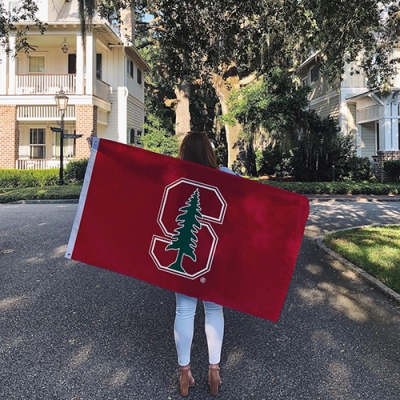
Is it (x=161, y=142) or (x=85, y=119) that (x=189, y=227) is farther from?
(x=161, y=142)

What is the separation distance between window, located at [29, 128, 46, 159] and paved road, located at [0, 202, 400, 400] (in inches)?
712

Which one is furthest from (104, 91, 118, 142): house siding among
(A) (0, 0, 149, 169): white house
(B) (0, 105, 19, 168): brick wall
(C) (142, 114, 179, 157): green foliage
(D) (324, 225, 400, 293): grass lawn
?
(D) (324, 225, 400, 293): grass lawn

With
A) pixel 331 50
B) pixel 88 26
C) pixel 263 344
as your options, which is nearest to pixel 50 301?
pixel 263 344

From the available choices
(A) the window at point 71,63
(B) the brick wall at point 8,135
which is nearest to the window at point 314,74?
(A) the window at point 71,63

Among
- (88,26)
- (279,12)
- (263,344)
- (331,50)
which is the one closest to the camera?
(263,344)

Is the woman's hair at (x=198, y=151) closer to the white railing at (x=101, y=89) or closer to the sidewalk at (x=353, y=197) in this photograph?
the sidewalk at (x=353, y=197)

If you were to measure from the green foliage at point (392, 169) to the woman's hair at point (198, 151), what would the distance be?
19325 mm

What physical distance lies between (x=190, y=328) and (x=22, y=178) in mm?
17707

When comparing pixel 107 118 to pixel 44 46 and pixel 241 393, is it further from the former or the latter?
pixel 241 393

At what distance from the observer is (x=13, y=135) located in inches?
798

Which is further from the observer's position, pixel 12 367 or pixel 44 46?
pixel 44 46

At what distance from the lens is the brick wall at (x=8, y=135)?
20047mm

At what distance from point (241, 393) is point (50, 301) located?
8.32 feet

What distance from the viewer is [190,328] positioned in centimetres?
269
